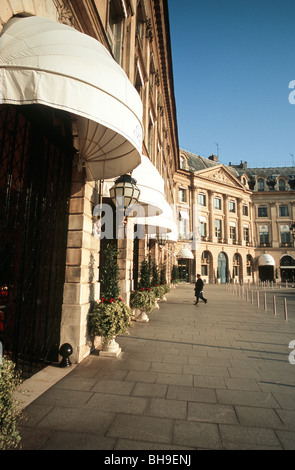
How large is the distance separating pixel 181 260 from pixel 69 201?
4055 cm

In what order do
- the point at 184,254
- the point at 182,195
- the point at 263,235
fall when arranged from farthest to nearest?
the point at 263,235 → the point at 182,195 → the point at 184,254

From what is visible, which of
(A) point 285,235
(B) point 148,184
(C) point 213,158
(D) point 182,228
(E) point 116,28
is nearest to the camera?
(B) point 148,184

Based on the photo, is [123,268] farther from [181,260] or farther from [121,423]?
[181,260]

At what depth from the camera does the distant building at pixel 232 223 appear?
45.7 meters

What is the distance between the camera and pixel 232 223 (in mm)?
50938

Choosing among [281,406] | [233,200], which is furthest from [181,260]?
[281,406]

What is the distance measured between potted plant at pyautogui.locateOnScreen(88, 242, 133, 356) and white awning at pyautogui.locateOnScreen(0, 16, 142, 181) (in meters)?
3.16

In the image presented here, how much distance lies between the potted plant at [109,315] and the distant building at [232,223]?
111 ft

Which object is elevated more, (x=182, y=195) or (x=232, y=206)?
(x=182, y=195)

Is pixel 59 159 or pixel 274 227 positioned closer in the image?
pixel 59 159

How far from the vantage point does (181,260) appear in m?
45.4

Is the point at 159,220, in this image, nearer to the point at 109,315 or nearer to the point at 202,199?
the point at 109,315

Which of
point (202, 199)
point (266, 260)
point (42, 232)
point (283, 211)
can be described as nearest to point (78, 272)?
point (42, 232)

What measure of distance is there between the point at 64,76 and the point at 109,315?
437 centimetres
